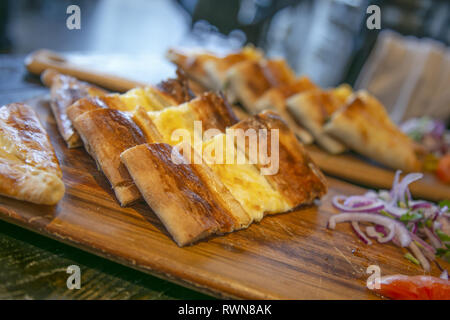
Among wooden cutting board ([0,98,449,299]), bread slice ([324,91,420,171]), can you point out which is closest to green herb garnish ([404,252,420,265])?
wooden cutting board ([0,98,449,299])

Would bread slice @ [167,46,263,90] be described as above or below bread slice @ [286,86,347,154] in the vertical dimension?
above

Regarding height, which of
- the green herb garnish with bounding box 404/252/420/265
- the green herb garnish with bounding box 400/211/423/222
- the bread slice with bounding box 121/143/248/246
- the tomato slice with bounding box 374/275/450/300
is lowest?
the green herb garnish with bounding box 404/252/420/265

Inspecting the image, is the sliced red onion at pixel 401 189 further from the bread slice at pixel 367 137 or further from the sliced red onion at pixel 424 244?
the bread slice at pixel 367 137

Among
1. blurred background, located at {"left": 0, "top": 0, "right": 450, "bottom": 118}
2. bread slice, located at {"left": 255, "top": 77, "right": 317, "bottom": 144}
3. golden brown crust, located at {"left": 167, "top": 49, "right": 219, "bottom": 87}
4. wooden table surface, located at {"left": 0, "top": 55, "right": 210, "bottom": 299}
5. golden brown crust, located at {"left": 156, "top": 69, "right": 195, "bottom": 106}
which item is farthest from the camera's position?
blurred background, located at {"left": 0, "top": 0, "right": 450, "bottom": 118}

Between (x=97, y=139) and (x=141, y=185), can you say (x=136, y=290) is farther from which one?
(x=97, y=139)

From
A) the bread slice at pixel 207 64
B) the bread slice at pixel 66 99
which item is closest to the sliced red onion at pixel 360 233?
the bread slice at pixel 66 99

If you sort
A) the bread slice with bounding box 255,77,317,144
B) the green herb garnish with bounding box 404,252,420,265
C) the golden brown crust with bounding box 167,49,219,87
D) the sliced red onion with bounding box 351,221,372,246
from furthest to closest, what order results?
the golden brown crust with bounding box 167,49,219,87
the bread slice with bounding box 255,77,317,144
the sliced red onion with bounding box 351,221,372,246
the green herb garnish with bounding box 404,252,420,265

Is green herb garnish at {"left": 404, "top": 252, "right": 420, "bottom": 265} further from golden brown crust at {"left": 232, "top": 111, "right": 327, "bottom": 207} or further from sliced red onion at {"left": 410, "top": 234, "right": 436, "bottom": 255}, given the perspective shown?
golden brown crust at {"left": 232, "top": 111, "right": 327, "bottom": 207}
